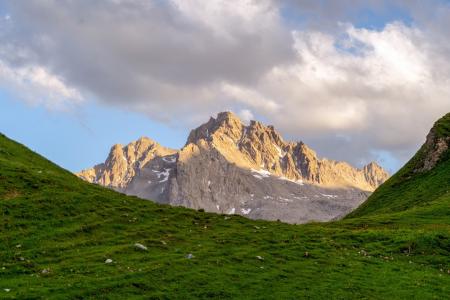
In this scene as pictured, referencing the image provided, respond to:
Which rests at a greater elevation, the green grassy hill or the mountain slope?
the mountain slope

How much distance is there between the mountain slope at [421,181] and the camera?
281 ft

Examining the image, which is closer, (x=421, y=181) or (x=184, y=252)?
(x=184, y=252)

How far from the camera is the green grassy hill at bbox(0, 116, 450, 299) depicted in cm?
3359

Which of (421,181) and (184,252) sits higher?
(421,181)

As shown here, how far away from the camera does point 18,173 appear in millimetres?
56969

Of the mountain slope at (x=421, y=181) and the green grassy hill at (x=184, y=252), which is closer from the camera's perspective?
the green grassy hill at (x=184, y=252)

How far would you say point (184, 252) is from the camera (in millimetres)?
41375

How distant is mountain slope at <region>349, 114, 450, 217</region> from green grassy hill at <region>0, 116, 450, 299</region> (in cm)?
2235

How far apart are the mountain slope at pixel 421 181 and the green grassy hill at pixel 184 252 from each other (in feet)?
73.3

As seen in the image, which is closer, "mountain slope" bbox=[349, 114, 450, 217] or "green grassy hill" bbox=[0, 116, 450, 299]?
"green grassy hill" bbox=[0, 116, 450, 299]

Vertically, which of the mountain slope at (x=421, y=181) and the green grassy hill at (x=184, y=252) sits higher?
the mountain slope at (x=421, y=181)

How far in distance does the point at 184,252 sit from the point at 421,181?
6733 cm

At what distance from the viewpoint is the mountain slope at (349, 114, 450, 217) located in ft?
281

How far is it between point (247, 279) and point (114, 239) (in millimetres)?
13319
